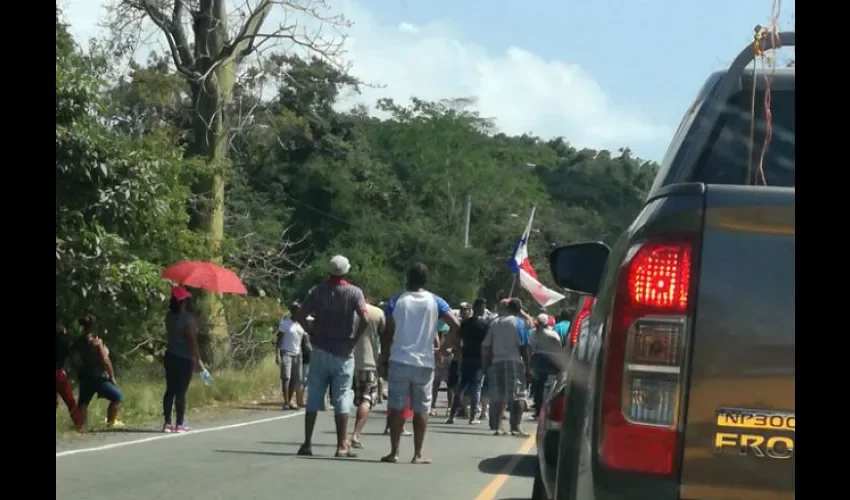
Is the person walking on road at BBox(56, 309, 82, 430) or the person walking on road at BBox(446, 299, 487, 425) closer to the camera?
the person walking on road at BBox(56, 309, 82, 430)

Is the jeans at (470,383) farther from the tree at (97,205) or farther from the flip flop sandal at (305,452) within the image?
the flip flop sandal at (305,452)

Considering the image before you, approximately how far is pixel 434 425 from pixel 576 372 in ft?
52.5

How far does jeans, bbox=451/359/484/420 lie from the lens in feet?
66.5

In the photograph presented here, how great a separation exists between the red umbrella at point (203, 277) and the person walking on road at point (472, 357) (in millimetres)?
3709

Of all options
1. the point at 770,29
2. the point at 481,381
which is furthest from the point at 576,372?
the point at 481,381

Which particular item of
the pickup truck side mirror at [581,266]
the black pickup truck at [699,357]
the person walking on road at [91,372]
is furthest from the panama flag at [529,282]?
the black pickup truck at [699,357]

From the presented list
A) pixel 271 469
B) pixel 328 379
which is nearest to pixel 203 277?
pixel 328 379

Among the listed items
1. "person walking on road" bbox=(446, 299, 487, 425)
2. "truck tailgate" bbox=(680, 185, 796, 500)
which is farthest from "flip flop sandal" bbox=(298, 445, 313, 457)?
"truck tailgate" bbox=(680, 185, 796, 500)

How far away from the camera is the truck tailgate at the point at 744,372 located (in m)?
3.11

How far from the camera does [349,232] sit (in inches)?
2499

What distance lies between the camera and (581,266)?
4.43m

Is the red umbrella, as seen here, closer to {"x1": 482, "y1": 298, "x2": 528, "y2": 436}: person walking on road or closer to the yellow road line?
{"x1": 482, "y1": 298, "x2": 528, "y2": 436}: person walking on road

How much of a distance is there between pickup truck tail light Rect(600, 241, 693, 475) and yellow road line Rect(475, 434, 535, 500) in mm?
7351
